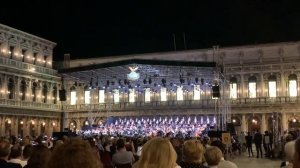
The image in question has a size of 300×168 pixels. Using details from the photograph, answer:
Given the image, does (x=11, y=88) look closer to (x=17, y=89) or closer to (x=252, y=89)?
(x=17, y=89)

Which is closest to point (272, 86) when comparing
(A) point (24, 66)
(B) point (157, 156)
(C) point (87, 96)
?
(C) point (87, 96)

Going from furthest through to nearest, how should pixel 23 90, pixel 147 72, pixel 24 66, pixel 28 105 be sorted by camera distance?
pixel 23 90 → pixel 24 66 → pixel 28 105 → pixel 147 72

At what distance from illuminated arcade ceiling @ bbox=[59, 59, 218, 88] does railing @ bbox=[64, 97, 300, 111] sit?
4.57 metres

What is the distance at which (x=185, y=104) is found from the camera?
52.3 m

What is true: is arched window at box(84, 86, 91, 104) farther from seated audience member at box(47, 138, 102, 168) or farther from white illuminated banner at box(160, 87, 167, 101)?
seated audience member at box(47, 138, 102, 168)

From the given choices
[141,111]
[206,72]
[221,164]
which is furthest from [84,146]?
[141,111]

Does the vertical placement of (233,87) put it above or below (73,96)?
above

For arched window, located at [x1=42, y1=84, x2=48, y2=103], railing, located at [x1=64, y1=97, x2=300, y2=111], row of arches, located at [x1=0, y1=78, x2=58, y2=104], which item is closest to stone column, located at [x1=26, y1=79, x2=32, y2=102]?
row of arches, located at [x1=0, y1=78, x2=58, y2=104]

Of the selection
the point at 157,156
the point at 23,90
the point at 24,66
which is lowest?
the point at 157,156

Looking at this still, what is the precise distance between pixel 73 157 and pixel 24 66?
47.9 m

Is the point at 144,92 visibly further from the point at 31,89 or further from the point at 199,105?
the point at 31,89

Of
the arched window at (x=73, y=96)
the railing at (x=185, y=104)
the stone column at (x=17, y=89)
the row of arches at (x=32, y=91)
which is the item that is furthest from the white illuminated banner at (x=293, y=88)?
the stone column at (x=17, y=89)

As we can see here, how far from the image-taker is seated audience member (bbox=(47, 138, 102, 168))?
2834 mm

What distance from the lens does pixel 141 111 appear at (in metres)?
53.8
